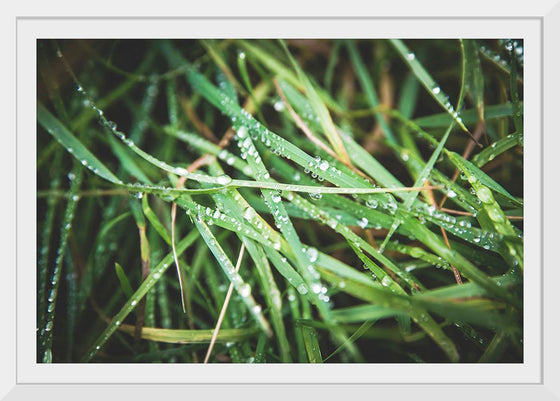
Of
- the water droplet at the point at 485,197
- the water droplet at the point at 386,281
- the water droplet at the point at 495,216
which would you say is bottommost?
the water droplet at the point at 386,281

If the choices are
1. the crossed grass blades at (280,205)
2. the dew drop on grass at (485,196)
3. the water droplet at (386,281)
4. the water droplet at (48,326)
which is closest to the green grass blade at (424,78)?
the crossed grass blades at (280,205)

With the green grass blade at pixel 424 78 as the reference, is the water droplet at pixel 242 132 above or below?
below

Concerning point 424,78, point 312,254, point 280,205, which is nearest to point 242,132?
point 280,205

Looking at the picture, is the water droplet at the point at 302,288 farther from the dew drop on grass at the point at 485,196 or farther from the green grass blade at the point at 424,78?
the green grass blade at the point at 424,78
